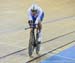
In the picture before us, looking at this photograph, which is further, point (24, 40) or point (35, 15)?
point (24, 40)

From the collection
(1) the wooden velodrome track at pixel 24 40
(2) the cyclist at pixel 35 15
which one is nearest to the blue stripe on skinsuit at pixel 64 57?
(1) the wooden velodrome track at pixel 24 40

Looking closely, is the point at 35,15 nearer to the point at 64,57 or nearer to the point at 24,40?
the point at 64,57

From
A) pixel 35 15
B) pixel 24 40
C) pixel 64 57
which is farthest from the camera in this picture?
pixel 24 40

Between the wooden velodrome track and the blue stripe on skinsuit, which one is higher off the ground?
the wooden velodrome track

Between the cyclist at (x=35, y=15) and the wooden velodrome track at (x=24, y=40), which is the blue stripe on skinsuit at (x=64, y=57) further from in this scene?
the cyclist at (x=35, y=15)

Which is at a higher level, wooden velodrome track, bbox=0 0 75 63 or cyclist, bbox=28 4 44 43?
cyclist, bbox=28 4 44 43

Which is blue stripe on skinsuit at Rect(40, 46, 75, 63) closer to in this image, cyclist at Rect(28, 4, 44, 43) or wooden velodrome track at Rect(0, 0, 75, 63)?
wooden velodrome track at Rect(0, 0, 75, 63)

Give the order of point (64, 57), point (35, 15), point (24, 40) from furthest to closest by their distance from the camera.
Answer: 1. point (24, 40)
2. point (64, 57)
3. point (35, 15)

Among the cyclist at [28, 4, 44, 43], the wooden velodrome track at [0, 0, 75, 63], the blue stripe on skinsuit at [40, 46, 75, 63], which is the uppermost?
the cyclist at [28, 4, 44, 43]

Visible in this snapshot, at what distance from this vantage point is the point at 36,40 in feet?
25.6

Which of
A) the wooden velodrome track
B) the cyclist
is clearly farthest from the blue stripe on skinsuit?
the cyclist

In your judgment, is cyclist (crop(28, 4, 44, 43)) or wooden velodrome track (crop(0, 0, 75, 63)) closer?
cyclist (crop(28, 4, 44, 43))

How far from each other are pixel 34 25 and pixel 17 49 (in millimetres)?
1275

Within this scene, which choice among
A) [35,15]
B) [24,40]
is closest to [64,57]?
[35,15]
